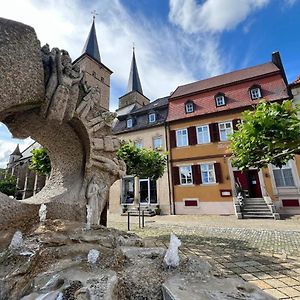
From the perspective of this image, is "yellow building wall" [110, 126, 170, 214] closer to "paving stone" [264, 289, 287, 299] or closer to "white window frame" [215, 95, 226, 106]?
"white window frame" [215, 95, 226, 106]

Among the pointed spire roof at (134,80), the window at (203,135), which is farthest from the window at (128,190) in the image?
the pointed spire roof at (134,80)

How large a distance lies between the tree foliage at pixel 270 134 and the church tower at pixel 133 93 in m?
26.4

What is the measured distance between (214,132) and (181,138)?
2620mm

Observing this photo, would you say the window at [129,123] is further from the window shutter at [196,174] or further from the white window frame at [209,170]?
the white window frame at [209,170]

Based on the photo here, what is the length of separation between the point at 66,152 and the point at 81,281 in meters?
2.31

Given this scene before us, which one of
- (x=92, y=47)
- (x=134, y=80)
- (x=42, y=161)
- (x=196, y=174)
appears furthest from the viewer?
(x=134, y=80)

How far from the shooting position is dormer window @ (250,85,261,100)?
14773 mm

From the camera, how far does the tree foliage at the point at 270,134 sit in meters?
4.64

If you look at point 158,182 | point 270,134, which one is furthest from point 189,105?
point 270,134

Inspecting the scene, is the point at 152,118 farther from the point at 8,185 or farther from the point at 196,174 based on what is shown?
the point at 8,185

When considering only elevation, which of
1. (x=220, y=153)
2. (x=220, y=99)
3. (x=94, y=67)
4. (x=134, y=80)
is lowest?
(x=220, y=153)

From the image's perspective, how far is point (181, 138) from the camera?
16609 millimetres

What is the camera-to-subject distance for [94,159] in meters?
3.30

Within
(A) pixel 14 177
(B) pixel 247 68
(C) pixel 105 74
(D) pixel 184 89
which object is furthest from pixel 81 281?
(A) pixel 14 177
